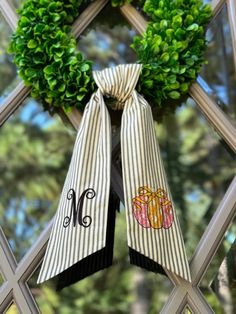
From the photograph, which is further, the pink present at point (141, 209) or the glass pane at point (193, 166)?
the glass pane at point (193, 166)

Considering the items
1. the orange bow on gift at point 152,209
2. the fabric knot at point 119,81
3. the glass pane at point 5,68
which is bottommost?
the orange bow on gift at point 152,209

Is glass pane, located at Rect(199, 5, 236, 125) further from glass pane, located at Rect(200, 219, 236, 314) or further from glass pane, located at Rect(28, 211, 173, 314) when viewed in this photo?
glass pane, located at Rect(28, 211, 173, 314)

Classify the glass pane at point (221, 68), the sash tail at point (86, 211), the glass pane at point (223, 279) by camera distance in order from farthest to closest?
the glass pane at point (221, 68), the glass pane at point (223, 279), the sash tail at point (86, 211)

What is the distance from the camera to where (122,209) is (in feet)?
3.65

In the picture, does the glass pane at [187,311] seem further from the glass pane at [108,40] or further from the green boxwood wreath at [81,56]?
the glass pane at [108,40]

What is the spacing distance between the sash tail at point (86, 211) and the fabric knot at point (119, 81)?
0.03 meters

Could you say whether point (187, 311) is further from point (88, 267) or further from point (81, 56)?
point (81, 56)

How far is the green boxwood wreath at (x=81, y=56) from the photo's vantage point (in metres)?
1.11

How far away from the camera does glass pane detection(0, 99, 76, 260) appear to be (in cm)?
114

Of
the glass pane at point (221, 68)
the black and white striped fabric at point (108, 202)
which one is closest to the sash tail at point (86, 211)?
the black and white striped fabric at point (108, 202)

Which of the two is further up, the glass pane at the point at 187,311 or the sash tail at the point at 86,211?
the sash tail at the point at 86,211

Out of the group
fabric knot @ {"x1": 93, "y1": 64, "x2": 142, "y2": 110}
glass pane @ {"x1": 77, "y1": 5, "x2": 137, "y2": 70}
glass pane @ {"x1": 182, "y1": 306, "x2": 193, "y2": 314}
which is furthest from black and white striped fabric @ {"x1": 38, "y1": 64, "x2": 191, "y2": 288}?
glass pane @ {"x1": 77, "y1": 5, "x2": 137, "y2": 70}

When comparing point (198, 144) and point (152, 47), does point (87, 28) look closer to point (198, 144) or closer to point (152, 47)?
point (152, 47)

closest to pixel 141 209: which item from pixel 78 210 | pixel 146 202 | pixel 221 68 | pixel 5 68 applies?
pixel 146 202
